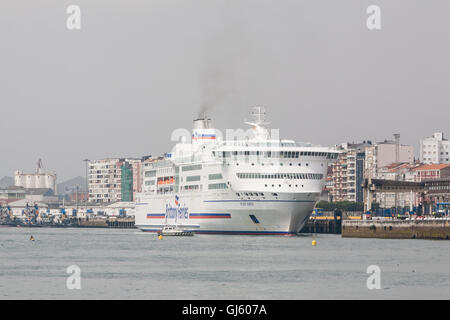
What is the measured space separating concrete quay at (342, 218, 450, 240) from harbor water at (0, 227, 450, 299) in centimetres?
1027

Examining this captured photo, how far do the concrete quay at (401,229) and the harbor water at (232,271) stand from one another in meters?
10.3

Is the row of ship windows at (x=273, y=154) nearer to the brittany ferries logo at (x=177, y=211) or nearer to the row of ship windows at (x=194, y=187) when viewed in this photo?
the row of ship windows at (x=194, y=187)

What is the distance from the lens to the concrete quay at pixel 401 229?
90.1 metres

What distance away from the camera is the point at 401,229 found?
94.3 metres

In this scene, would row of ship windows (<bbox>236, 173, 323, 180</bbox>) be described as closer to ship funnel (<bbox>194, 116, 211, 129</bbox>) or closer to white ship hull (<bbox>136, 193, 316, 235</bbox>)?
white ship hull (<bbox>136, 193, 316, 235</bbox>)

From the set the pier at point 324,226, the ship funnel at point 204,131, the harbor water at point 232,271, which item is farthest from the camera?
the pier at point 324,226

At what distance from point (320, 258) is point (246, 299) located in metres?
24.3

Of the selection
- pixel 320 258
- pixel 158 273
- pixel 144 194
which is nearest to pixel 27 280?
pixel 158 273

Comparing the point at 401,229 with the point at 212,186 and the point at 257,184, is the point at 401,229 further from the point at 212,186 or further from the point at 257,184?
the point at 212,186

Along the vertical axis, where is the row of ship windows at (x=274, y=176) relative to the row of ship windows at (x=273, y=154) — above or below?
below

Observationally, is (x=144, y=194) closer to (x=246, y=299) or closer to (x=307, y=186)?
(x=307, y=186)

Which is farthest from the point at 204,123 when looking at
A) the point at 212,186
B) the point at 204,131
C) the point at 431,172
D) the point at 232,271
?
the point at 431,172

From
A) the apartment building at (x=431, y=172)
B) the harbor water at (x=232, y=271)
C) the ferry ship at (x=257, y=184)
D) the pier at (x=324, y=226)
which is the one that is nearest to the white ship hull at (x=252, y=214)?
the ferry ship at (x=257, y=184)

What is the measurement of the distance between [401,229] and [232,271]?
43.5 m
